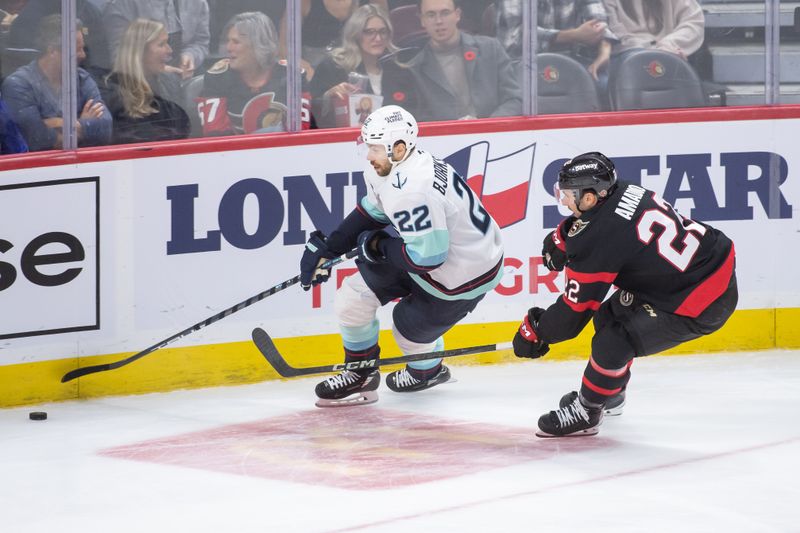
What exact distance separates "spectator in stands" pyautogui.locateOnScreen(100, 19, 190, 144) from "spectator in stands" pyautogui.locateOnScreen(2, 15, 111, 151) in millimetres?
94

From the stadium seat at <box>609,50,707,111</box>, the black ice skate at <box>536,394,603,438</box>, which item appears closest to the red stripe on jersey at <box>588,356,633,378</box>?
the black ice skate at <box>536,394,603,438</box>

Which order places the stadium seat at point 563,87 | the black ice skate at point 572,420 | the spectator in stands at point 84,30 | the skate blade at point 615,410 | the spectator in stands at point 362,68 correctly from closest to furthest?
the black ice skate at point 572,420 < the skate blade at point 615,410 < the spectator in stands at point 84,30 < the spectator in stands at point 362,68 < the stadium seat at point 563,87

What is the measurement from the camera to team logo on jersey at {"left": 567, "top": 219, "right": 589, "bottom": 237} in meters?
4.04

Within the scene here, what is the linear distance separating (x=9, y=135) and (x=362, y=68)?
56.3 inches

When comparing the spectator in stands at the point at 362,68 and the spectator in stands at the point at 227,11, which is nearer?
the spectator in stands at the point at 227,11

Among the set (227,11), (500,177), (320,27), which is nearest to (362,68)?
(320,27)

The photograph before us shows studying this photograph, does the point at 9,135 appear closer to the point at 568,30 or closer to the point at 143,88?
the point at 143,88

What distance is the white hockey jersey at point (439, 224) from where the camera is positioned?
441 cm

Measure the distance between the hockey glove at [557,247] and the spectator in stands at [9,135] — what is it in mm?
1894

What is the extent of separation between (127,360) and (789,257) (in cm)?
277

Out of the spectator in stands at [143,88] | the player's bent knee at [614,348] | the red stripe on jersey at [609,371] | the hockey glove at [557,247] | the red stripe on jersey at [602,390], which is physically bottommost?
the red stripe on jersey at [602,390]

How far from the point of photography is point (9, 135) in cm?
478

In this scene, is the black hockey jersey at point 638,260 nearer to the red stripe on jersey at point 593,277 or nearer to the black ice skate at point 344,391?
the red stripe on jersey at point 593,277

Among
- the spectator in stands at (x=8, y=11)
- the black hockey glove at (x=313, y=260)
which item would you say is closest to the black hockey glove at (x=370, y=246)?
the black hockey glove at (x=313, y=260)
